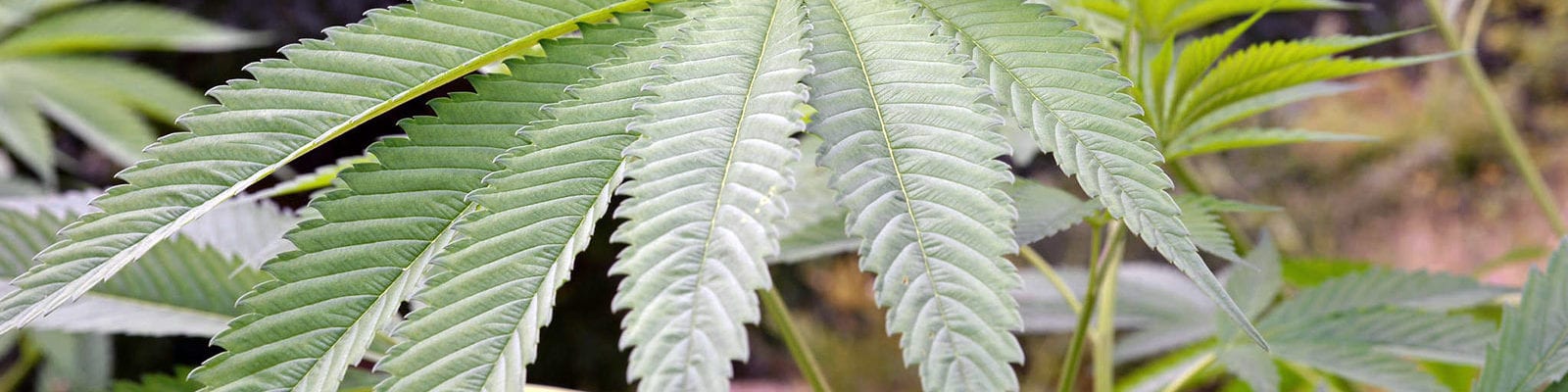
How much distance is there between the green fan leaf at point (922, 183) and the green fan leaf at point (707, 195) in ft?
0.06

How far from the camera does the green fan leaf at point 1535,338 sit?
444 millimetres

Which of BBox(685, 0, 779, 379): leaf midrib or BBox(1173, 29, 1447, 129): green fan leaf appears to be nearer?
BBox(685, 0, 779, 379): leaf midrib

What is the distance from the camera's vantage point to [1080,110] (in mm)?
316

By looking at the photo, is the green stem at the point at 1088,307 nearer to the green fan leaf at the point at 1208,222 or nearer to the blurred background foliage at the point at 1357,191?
the green fan leaf at the point at 1208,222

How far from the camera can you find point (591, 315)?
2.37 metres

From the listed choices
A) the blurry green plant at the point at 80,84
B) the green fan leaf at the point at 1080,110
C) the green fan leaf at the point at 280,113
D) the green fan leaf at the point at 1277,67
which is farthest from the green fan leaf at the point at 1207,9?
the blurry green plant at the point at 80,84

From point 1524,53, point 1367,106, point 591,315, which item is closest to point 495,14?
point 591,315

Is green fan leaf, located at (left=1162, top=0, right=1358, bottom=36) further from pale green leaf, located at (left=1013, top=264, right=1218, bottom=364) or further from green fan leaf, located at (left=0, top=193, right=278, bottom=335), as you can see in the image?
green fan leaf, located at (left=0, top=193, right=278, bottom=335)

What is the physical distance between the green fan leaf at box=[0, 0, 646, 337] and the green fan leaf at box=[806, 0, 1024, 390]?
92 millimetres

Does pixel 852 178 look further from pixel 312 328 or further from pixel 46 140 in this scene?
pixel 46 140

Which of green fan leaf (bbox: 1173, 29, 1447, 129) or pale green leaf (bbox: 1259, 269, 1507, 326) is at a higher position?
green fan leaf (bbox: 1173, 29, 1447, 129)

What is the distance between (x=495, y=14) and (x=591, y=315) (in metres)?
2.09

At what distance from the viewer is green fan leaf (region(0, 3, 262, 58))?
1101mm

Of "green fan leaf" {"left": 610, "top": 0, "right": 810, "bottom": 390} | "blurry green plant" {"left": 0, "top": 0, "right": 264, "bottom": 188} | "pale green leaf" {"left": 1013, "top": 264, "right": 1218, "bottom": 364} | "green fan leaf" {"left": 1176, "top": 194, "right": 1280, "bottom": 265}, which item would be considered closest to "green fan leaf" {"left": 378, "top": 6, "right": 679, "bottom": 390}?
"green fan leaf" {"left": 610, "top": 0, "right": 810, "bottom": 390}
